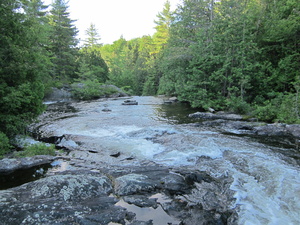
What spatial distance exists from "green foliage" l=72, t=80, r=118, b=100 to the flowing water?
16.5 metres

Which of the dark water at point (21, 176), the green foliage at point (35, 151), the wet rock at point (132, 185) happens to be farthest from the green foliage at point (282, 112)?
the dark water at point (21, 176)

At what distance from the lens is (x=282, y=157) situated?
6.73 m

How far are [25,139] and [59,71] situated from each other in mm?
29212

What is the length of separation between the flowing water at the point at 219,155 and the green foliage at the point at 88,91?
651 inches

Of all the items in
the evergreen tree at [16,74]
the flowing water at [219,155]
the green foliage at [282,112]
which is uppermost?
the evergreen tree at [16,74]

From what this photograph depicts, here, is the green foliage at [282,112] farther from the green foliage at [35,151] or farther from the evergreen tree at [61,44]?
the evergreen tree at [61,44]

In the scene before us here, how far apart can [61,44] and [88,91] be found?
1190 centimetres

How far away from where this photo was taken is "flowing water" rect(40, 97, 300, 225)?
4035 millimetres

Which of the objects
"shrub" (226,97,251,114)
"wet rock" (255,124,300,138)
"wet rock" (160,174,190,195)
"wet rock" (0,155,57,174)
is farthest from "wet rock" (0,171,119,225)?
"shrub" (226,97,251,114)

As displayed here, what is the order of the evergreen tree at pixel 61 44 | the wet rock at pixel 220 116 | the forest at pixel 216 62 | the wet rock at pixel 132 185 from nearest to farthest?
the wet rock at pixel 132 185
the forest at pixel 216 62
the wet rock at pixel 220 116
the evergreen tree at pixel 61 44

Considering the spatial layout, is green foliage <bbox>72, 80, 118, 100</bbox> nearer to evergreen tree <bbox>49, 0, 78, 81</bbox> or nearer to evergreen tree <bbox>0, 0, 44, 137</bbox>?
evergreen tree <bbox>49, 0, 78, 81</bbox>

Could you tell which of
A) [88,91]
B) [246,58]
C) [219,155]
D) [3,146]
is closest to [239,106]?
[246,58]

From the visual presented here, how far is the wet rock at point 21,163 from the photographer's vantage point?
5363 mm

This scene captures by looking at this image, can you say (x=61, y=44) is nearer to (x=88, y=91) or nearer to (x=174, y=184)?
(x=88, y=91)
